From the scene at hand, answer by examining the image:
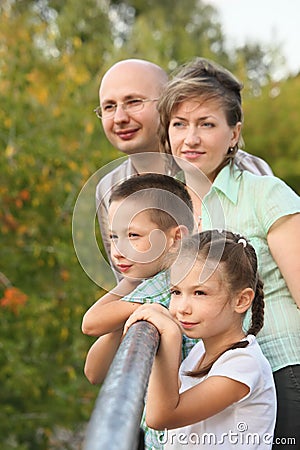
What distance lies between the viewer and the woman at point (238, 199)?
176 cm

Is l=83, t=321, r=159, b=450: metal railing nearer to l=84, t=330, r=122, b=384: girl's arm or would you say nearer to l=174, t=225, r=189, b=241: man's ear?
l=174, t=225, r=189, b=241: man's ear

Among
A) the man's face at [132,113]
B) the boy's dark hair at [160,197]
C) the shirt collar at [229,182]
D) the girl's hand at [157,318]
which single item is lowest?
the girl's hand at [157,318]

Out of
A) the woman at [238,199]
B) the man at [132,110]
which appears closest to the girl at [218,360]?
the woman at [238,199]

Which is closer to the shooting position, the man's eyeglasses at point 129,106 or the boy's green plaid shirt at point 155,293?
the boy's green plaid shirt at point 155,293

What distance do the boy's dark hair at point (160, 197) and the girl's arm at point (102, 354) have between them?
→ 284 mm

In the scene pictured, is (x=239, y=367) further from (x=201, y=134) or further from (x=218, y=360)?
(x=201, y=134)

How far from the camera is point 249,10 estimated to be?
15.1 meters

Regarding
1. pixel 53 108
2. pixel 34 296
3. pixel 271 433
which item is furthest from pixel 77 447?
pixel 271 433

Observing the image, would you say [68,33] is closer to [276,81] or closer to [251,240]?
[276,81]

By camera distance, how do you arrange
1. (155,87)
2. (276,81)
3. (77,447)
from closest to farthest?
(155,87)
(77,447)
(276,81)

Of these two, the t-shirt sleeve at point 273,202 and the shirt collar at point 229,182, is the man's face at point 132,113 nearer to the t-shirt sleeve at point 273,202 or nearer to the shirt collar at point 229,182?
the shirt collar at point 229,182

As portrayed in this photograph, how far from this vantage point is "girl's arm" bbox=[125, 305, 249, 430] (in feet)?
4.49

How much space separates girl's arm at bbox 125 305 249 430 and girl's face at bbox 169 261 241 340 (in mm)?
115

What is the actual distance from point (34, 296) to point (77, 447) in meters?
1.50
